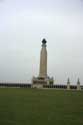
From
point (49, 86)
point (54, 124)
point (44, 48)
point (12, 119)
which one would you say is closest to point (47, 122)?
point (54, 124)

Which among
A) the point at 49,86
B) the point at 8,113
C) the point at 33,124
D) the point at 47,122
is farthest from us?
the point at 49,86

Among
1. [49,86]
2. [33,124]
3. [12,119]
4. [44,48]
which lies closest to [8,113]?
[12,119]

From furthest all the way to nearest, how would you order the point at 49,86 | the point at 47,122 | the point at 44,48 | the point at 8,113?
the point at 44,48 < the point at 49,86 < the point at 8,113 < the point at 47,122

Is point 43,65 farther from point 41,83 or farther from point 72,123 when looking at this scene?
point 72,123

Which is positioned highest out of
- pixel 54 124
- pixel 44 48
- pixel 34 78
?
pixel 44 48

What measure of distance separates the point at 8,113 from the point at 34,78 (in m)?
67.1

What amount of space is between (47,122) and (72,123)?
1.07 metres

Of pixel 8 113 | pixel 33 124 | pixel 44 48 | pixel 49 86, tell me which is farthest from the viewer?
pixel 44 48

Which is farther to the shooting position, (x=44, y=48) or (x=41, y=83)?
(x=44, y=48)

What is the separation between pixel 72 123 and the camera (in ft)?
42.2

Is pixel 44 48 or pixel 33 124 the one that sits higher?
pixel 44 48

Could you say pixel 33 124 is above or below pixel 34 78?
below

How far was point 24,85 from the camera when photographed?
80.9 meters

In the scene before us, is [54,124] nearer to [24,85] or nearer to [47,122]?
[47,122]
